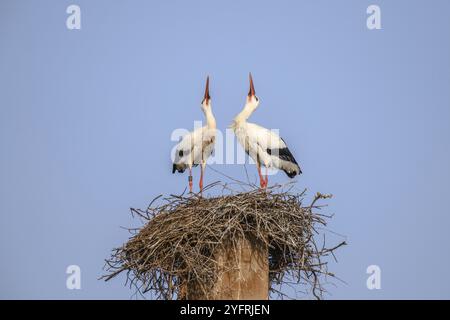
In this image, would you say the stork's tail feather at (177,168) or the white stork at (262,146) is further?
the stork's tail feather at (177,168)

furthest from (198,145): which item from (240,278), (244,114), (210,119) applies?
(240,278)

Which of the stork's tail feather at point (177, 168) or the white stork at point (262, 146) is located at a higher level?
the white stork at point (262, 146)

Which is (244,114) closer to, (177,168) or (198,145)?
(198,145)

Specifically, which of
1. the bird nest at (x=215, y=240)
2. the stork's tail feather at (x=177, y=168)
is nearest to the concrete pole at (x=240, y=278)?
the bird nest at (x=215, y=240)

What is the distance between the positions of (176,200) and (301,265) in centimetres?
151

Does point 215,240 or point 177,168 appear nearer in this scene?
point 215,240

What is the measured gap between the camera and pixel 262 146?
1052cm

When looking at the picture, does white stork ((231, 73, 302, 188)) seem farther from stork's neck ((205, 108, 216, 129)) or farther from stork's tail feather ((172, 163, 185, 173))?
stork's tail feather ((172, 163, 185, 173))

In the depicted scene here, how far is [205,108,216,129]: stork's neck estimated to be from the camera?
35.0 feet

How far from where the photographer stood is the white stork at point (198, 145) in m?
10.6

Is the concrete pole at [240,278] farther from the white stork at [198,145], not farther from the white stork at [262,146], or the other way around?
the white stork at [198,145]

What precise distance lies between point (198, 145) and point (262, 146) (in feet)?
2.54

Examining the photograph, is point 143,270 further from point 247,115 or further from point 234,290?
point 247,115
